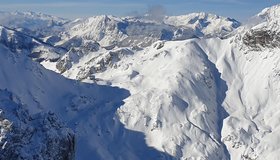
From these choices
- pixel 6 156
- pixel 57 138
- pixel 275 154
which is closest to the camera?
pixel 6 156

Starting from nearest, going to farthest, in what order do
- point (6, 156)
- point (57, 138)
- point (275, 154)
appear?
point (6, 156)
point (57, 138)
point (275, 154)

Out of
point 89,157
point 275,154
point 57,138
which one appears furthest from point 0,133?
point 275,154

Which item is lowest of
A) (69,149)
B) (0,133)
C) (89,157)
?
(89,157)

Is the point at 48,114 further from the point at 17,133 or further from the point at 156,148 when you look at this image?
the point at 156,148

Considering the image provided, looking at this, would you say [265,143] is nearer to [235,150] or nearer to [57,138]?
[235,150]

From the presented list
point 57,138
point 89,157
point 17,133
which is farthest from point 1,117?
point 89,157

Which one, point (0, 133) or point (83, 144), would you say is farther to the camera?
point (83, 144)

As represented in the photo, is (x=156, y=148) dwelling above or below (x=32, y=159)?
below
